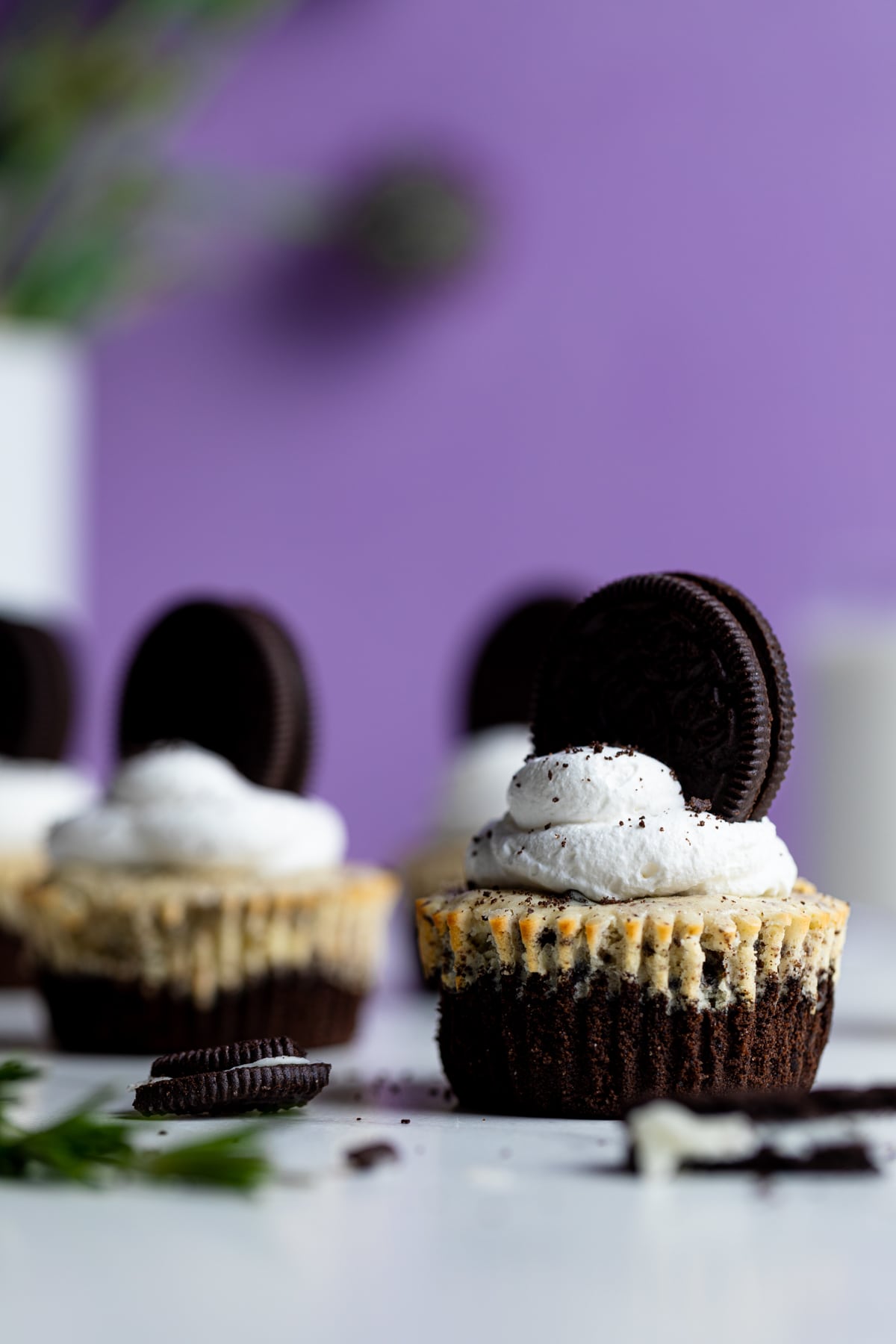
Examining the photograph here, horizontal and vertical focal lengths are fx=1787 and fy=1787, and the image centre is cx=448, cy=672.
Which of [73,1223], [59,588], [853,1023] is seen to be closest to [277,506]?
[59,588]

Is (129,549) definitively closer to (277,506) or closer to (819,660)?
(277,506)

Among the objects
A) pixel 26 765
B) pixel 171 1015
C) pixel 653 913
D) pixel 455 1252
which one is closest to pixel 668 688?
pixel 653 913

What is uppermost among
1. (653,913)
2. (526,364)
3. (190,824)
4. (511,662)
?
(526,364)

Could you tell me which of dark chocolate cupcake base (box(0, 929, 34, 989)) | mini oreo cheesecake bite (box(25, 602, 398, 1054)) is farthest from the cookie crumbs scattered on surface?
dark chocolate cupcake base (box(0, 929, 34, 989))

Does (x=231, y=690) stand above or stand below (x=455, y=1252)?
above

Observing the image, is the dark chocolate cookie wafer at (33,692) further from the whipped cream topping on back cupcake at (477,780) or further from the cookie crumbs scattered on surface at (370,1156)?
the cookie crumbs scattered on surface at (370,1156)

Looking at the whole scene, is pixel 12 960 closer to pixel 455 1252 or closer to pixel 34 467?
pixel 34 467
